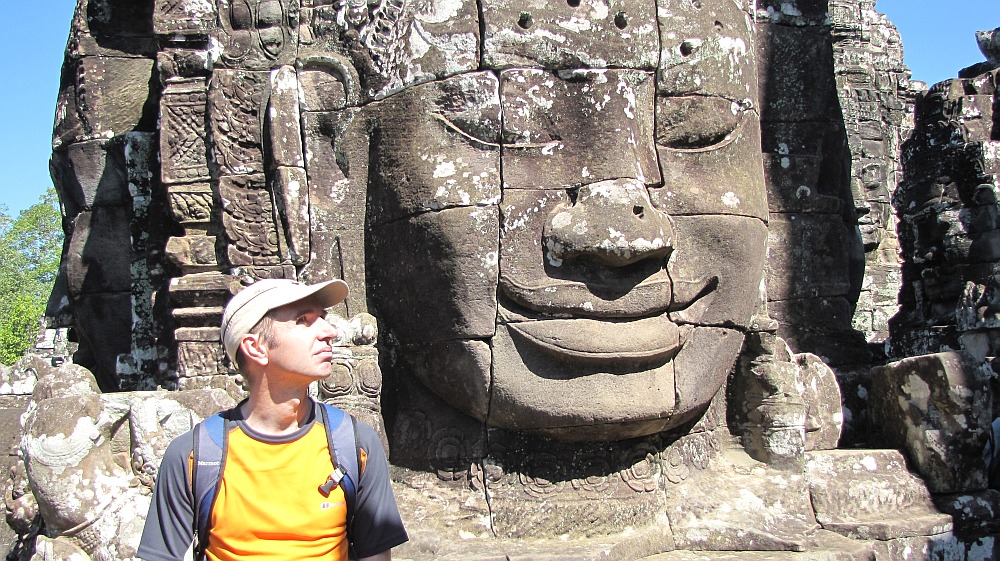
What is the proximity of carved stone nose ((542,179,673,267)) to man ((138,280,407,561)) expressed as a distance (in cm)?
161

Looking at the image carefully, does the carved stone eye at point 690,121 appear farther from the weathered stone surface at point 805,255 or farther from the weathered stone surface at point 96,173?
the weathered stone surface at point 96,173

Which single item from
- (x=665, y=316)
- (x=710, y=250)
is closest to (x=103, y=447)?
(x=665, y=316)

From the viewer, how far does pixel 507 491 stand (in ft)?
14.9

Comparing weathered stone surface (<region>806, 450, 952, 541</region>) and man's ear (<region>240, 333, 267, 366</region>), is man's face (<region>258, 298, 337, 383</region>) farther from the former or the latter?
weathered stone surface (<region>806, 450, 952, 541</region>)

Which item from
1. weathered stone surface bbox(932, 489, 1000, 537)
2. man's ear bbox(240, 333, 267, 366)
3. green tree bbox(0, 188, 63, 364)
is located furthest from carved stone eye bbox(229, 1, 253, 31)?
green tree bbox(0, 188, 63, 364)

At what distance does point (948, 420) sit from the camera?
16.2 feet

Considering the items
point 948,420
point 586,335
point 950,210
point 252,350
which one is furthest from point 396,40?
point 950,210

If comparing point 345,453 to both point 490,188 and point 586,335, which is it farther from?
point 490,188

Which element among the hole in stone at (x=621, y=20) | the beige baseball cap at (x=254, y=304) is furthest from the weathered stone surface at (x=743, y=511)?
the beige baseball cap at (x=254, y=304)

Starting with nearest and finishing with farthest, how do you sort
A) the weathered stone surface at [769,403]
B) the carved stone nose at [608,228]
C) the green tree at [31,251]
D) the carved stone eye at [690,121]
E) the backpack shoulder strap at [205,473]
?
the backpack shoulder strap at [205,473] < the carved stone nose at [608,228] < the carved stone eye at [690,121] < the weathered stone surface at [769,403] < the green tree at [31,251]

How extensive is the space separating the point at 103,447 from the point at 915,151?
9.02 metres

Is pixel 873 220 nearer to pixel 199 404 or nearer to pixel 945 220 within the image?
pixel 945 220

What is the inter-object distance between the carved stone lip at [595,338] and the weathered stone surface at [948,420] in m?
1.54

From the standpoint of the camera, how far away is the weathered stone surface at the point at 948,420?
4898 mm
